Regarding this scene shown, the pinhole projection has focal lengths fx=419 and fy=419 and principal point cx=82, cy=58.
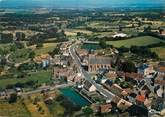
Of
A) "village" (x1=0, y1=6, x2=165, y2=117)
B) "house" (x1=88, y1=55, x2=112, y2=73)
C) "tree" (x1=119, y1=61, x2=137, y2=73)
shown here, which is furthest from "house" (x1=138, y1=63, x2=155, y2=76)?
"house" (x1=88, y1=55, x2=112, y2=73)

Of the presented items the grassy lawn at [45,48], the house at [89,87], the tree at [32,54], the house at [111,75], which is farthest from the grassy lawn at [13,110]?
the grassy lawn at [45,48]

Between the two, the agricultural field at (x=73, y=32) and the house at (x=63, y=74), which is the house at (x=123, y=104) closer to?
the house at (x=63, y=74)

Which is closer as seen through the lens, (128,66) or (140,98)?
(140,98)

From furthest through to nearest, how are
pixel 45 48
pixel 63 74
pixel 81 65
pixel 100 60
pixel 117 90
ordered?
1. pixel 45 48
2. pixel 100 60
3. pixel 81 65
4. pixel 63 74
5. pixel 117 90

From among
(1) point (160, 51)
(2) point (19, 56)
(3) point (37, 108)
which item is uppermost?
(1) point (160, 51)

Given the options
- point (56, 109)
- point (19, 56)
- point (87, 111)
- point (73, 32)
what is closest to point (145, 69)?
point (87, 111)

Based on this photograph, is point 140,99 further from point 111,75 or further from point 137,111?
point 111,75
